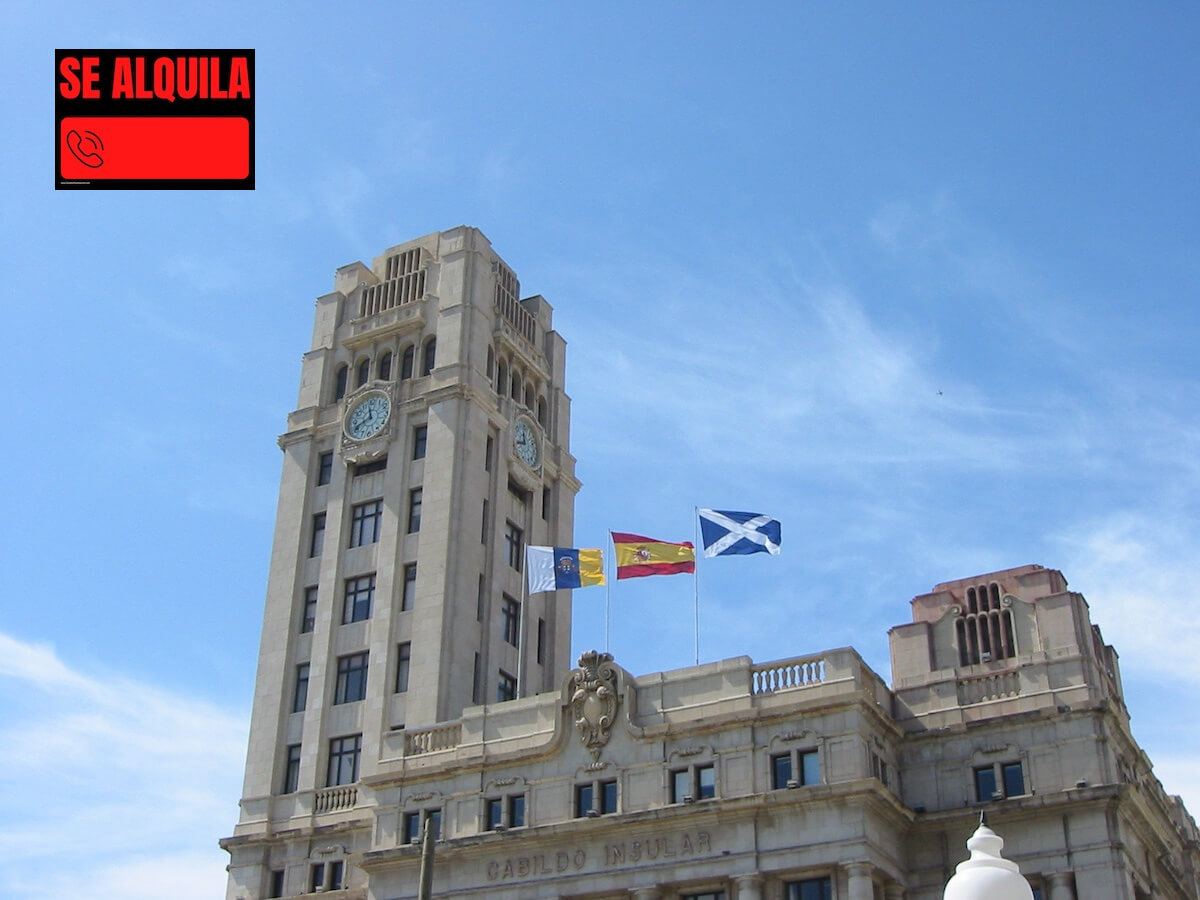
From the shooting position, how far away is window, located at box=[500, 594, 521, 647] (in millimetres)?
71000

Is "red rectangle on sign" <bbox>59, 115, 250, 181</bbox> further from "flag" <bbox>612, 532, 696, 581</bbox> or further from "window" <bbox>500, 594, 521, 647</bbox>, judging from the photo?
"window" <bbox>500, 594, 521, 647</bbox>

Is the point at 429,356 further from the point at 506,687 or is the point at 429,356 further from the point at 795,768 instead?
the point at 795,768

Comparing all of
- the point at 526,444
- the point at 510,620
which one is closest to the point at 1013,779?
the point at 510,620

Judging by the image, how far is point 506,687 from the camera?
69.9 metres

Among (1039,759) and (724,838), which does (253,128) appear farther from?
(1039,759)

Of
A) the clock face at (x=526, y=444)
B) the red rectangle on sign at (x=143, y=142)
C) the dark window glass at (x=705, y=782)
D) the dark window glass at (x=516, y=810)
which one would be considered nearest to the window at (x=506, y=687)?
the clock face at (x=526, y=444)

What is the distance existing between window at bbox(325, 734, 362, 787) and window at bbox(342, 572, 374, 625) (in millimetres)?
6397

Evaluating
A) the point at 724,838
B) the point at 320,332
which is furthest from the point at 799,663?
the point at 320,332

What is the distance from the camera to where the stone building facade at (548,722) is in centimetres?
4997

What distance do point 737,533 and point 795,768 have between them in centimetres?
1116

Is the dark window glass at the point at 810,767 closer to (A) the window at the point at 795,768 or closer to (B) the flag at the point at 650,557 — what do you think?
(A) the window at the point at 795,768

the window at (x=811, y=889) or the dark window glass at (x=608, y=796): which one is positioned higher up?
the dark window glass at (x=608, y=796)

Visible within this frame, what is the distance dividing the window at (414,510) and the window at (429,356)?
779 cm

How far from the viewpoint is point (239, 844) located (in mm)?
65188
